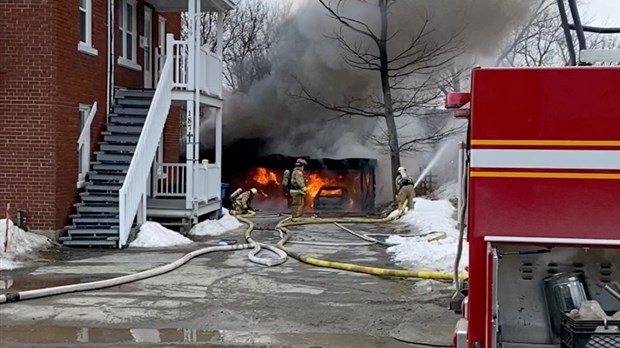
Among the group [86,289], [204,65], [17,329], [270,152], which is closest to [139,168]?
[204,65]

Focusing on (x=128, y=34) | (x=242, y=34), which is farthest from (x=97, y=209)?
(x=242, y=34)

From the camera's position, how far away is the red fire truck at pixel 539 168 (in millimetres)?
3688

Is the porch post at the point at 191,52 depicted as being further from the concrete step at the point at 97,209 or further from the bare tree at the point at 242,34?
the bare tree at the point at 242,34

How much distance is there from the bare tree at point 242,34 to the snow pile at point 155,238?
74.4ft

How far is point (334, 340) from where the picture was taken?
6.41 metres

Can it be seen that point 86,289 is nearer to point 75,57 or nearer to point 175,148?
point 75,57

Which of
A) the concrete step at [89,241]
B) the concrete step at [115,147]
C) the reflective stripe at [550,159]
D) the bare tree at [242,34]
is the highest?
the bare tree at [242,34]

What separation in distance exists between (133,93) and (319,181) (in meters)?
10.8

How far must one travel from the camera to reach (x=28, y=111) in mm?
12188

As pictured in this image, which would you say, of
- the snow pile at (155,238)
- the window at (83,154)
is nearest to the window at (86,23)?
the window at (83,154)

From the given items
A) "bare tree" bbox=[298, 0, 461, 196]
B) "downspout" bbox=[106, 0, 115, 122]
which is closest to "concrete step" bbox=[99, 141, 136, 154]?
"downspout" bbox=[106, 0, 115, 122]

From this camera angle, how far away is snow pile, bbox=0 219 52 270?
10195 mm

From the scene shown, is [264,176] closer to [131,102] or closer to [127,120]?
[131,102]

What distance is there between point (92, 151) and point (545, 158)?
11386 millimetres
